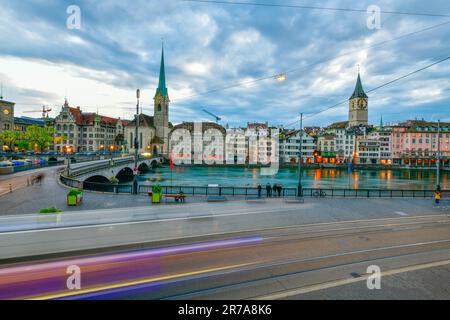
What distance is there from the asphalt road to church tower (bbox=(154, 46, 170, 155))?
436 feet

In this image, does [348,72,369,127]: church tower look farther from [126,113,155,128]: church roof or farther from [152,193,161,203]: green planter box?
[152,193,161,203]: green planter box

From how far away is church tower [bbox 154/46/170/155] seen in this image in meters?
137

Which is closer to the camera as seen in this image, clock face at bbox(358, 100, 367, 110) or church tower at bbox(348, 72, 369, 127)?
church tower at bbox(348, 72, 369, 127)

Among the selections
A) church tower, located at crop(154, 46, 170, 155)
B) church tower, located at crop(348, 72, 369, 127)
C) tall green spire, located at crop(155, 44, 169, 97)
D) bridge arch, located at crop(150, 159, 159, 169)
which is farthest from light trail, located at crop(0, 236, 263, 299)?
church tower, located at crop(348, 72, 369, 127)

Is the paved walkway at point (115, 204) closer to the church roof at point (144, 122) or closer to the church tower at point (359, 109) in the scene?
the church roof at point (144, 122)

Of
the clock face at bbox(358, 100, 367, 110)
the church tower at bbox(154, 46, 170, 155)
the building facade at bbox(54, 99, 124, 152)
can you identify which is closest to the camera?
the building facade at bbox(54, 99, 124, 152)

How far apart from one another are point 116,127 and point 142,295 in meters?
141

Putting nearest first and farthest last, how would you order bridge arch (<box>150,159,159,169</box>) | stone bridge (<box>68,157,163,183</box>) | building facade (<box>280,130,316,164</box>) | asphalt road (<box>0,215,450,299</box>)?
asphalt road (<box>0,215,450,299</box>), stone bridge (<box>68,157,163,183</box>), bridge arch (<box>150,159,159,169</box>), building facade (<box>280,130,316,164</box>)

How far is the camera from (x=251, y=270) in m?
7.82

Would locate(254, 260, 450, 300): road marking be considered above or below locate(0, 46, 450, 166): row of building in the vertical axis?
below

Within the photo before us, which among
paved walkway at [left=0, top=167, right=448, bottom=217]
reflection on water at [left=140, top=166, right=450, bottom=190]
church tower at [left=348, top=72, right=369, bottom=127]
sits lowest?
reflection on water at [left=140, top=166, right=450, bottom=190]

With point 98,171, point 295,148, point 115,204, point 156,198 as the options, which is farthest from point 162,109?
point 115,204

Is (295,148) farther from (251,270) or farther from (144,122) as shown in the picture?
(251,270)
